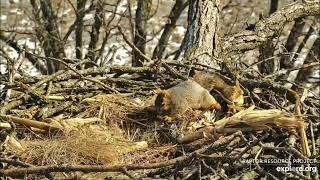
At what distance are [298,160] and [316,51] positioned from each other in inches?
190

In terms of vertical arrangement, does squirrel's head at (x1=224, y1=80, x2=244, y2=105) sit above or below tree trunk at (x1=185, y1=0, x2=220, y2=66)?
below

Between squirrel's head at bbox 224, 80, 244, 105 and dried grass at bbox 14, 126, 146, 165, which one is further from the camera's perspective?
squirrel's head at bbox 224, 80, 244, 105

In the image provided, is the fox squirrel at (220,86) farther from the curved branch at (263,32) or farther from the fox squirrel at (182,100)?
the curved branch at (263,32)

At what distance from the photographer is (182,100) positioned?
3070mm

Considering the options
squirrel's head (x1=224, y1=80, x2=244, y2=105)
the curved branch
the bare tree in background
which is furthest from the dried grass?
the bare tree in background

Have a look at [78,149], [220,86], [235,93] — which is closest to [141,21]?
[220,86]

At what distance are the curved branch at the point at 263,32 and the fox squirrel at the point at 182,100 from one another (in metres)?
1.05

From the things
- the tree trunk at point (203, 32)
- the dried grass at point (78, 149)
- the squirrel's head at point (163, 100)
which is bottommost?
the dried grass at point (78, 149)

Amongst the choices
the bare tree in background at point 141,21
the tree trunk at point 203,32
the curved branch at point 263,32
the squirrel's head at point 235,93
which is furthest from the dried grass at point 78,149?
the bare tree in background at point 141,21

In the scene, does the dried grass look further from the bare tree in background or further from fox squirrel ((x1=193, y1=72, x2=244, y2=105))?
the bare tree in background

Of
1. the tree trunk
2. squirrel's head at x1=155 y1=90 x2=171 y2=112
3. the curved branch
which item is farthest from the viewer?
the curved branch

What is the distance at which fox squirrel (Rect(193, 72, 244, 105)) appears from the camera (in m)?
3.15

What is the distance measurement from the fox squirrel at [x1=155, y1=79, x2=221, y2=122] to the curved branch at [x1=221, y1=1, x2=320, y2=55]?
1053mm

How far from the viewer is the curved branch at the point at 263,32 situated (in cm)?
418
